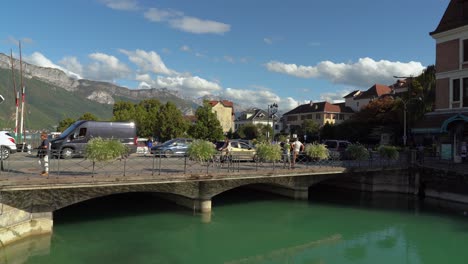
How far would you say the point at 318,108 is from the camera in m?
107

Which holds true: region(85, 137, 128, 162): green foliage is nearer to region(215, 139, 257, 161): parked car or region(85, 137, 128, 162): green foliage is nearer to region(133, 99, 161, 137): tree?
region(215, 139, 257, 161): parked car

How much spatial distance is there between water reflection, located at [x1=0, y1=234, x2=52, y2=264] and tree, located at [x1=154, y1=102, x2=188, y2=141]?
53.5 metres

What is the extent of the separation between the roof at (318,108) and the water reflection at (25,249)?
96505 mm

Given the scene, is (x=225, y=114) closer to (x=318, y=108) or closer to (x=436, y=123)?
(x=318, y=108)

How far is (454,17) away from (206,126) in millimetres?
37411

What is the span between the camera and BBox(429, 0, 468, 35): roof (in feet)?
89.5

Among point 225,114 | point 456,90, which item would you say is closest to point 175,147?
point 456,90

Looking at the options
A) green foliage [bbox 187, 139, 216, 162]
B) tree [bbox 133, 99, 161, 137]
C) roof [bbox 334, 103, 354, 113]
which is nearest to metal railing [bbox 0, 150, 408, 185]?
green foliage [bbox 187, 139, 216, 162]

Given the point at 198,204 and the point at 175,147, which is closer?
the point at 198,204

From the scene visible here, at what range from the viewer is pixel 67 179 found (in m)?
13.1

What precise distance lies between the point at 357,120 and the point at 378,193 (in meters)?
43.3

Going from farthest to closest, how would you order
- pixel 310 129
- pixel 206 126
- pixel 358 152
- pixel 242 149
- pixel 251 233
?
pixel 310 129
pixel 206 126
pixel 242 149
pixel 358 152
pixel 251 233

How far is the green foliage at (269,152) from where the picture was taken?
816 inches

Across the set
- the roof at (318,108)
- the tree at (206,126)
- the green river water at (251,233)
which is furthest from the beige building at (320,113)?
the green river water at (251,233)
